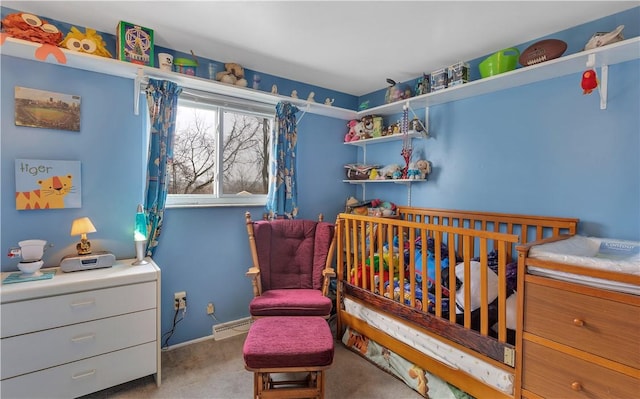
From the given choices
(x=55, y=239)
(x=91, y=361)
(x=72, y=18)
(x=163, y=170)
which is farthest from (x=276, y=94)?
(x=91, y=361)

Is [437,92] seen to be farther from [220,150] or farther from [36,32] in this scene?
[36,32]

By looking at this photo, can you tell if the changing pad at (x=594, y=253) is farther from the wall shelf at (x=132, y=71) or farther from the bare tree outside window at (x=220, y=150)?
the bare tree outside window at (x=220, y=150)

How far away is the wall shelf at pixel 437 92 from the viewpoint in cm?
169

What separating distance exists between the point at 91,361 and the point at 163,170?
131 cm

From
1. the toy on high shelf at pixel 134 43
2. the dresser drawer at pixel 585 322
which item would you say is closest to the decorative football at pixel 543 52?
the dresser drawer at pixel 585 322

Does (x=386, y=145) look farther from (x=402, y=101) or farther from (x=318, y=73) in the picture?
(x=318, y=73)

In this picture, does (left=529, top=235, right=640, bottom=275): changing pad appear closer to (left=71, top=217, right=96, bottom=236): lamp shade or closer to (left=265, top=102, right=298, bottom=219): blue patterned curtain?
(left=265, top=102, right=298, bottom=219): blue patterned curtain

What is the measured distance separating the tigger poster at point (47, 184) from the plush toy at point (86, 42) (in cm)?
73

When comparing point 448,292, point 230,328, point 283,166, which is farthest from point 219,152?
point 448,292

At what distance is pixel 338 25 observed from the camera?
1.96m

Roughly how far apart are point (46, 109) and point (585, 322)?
3207mm

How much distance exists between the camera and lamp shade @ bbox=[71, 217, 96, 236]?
6.32ft

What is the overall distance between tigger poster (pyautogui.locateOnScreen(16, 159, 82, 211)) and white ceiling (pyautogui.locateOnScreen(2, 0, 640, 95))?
37.8 inches

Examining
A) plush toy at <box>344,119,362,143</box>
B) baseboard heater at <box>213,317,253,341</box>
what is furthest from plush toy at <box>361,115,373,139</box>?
baseboard heater at <box>213,317,253,341</box>
